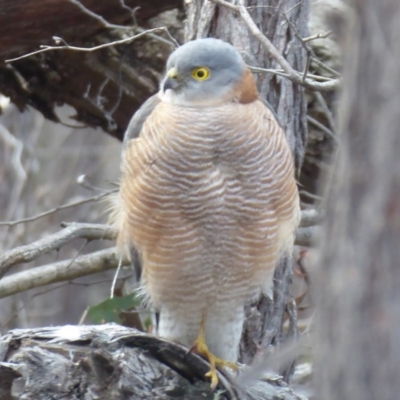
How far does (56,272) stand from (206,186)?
62.4 inches

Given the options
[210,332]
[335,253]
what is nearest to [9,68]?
[210,332]

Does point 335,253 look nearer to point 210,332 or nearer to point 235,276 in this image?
point 235,276

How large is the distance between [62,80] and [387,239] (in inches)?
162

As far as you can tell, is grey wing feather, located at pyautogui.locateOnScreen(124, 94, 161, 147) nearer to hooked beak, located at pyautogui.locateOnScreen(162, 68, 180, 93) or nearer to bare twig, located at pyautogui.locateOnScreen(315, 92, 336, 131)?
hooked beak, located at pyautogui.locateOnScreen(162, 68, 180, 93)

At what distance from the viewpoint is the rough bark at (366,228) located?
1158 mm

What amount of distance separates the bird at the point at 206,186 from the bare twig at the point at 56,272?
99cm

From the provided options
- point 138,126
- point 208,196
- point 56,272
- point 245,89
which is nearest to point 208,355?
point 208,196

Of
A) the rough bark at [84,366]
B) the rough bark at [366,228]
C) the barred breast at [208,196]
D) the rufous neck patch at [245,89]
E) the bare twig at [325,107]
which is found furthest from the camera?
the bare twig at [325,107]

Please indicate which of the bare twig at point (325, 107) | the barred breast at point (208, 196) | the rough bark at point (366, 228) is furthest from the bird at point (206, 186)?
the rough bark at point (366, 228)

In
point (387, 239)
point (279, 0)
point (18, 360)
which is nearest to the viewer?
point (387, 239)

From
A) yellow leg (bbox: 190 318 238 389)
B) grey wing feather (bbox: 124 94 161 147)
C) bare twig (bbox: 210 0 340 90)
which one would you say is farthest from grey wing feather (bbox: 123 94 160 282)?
bare twig (bbox: 210 0 340 90)

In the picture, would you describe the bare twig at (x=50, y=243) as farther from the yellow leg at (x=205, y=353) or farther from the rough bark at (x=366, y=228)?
the rough bark at (x=366, y=228)

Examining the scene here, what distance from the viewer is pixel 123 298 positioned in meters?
4.93

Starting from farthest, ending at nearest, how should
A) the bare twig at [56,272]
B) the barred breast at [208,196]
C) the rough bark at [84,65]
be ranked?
the rough bark at [84,65] → the bare twig at [56,272] → the barred breast at [208,196]
